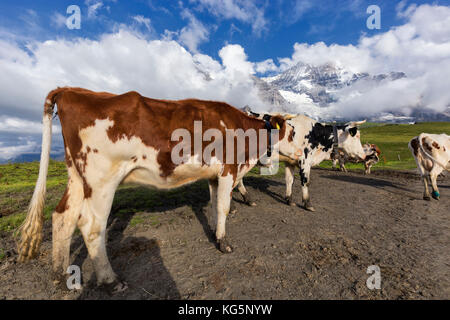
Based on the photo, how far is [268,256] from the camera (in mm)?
3936

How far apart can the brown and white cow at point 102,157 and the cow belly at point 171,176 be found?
0.6 inches

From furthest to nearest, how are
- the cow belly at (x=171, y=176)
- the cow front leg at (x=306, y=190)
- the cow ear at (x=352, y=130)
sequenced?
the cow ear at (x=352, y=130), the cow front leg at (x=306, y=190), the cow belly at (x=171, y=176)

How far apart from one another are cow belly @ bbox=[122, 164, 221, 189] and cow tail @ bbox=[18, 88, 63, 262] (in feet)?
4.29

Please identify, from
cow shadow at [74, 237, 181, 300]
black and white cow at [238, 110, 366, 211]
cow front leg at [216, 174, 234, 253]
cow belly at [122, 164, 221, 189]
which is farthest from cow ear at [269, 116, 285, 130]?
cow shadow at [74, 237, 181, 300]

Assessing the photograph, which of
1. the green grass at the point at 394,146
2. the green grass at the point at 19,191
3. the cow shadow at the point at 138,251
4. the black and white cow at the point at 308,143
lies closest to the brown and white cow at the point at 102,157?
the cow shadow at the point at 138,251

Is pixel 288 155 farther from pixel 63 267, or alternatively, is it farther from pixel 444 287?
pixel 63 267

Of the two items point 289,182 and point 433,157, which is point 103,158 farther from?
point 433,157

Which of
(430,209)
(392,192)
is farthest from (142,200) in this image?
(392,192)

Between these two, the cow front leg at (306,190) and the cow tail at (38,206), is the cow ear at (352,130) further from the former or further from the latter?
the cow tail at (38,206)

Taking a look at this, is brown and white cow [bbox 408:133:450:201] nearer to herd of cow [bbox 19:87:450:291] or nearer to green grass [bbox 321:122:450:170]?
herd of cow [bbox 19:87:450:291]

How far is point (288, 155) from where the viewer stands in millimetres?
7371

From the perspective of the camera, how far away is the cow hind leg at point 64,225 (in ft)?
10.6
